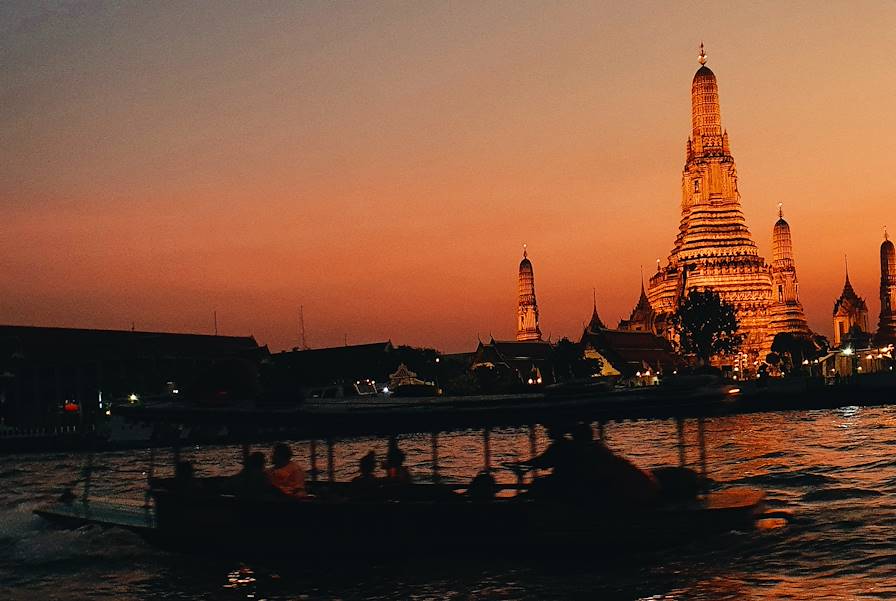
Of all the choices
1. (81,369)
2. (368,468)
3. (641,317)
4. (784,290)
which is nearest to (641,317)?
(641,317)

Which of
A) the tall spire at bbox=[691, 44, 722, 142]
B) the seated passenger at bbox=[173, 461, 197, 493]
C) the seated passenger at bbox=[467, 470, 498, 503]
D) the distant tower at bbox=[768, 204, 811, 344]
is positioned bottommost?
the seated passenger at bbox=[467, 470, 498, 503]

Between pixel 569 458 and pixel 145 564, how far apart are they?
7.11m

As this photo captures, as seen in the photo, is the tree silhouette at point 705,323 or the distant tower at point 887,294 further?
the distant tower at point 887,294

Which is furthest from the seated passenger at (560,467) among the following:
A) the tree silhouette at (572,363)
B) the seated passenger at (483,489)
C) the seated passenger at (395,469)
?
the tree silhouette at (572,363)

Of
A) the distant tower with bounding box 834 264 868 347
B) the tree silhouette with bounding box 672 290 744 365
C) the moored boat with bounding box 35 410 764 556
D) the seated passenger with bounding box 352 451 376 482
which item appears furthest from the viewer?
the distant tower with bounding box 834 264 868 347

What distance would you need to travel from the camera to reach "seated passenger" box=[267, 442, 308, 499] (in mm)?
15602

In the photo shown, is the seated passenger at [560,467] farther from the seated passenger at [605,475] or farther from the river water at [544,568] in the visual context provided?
the river water at [544,568]

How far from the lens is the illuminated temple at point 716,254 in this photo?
99.9 meters

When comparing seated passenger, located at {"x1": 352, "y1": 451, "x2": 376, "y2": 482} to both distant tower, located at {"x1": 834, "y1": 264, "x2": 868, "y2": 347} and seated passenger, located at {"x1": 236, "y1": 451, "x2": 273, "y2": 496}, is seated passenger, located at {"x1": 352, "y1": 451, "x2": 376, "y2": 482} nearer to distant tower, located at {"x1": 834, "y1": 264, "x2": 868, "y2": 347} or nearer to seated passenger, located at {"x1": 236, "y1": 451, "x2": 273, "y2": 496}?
seated passenger, located at {"x1": 236, "y1": 451, "x2": 273, "y2": 496}

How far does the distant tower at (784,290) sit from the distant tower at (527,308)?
30.0 metres

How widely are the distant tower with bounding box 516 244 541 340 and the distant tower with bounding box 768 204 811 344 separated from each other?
30.0 meters

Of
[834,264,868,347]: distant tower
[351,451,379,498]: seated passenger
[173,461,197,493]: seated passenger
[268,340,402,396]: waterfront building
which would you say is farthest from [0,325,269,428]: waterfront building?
[834,264,868,347]: distant tower

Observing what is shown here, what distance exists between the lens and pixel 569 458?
14.2 meters

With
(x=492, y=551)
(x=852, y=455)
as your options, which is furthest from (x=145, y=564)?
(x=852, y=455)
